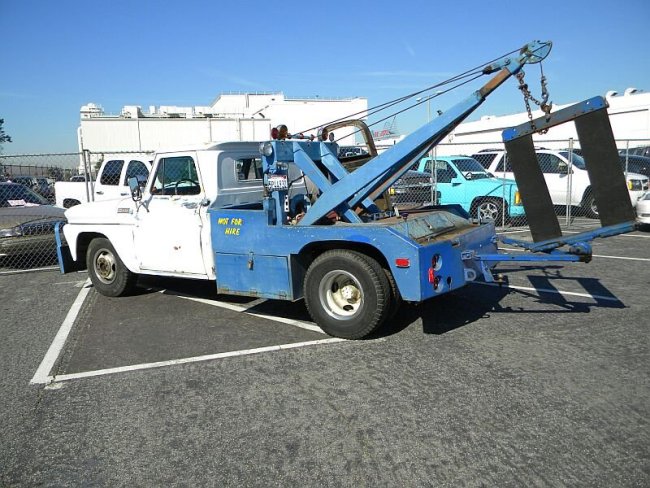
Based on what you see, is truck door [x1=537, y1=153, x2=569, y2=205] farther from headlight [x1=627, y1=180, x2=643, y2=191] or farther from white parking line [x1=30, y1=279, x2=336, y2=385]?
white parking line [x1=30, y1=279, x2=336, y2=385]

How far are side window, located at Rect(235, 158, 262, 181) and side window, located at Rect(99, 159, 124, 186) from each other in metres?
6.51

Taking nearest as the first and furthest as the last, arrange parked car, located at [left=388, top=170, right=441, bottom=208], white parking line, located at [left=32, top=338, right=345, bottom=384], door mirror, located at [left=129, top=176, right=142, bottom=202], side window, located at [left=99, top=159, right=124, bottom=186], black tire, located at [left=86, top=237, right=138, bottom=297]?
white parking line, located at [left=32, top=338, right=345, bottom=384] < door mirror, located at [left=129, top=176, right=142, bottom=202] < black tire, located at [left=86, top=237, right=138, bottom=297] < side window, located at [left=99, top=159, right=124, bottom=186] < parked car, located at [left=388, top=170, right=441, bottom=208]

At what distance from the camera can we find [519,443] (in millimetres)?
3238

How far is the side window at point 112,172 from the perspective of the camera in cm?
1220

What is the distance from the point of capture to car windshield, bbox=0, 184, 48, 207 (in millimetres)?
11996

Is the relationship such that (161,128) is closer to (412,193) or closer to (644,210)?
(412,193)

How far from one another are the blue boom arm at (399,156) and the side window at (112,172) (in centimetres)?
799

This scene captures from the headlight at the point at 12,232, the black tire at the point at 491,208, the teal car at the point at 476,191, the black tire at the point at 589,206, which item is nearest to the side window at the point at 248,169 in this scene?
the headlight at the point at 12,232

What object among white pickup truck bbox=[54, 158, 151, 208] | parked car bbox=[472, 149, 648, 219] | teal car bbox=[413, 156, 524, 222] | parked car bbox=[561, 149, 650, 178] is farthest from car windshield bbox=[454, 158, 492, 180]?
white pickup truck bbox=[54, 158, 151, 208]

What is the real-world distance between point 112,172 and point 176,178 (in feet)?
22.3

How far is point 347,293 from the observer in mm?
5258

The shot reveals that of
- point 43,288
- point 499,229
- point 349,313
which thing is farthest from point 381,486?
point 499,229

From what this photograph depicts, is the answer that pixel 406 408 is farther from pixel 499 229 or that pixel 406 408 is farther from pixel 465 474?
pixel 499 229

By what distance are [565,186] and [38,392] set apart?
13387 mm
